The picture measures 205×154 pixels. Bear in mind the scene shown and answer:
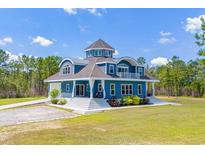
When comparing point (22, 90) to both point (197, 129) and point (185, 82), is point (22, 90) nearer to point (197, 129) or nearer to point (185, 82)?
point (185, 82)

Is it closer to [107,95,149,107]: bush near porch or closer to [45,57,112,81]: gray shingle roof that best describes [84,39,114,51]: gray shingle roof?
[45,57,112,81]: gray shingle roof

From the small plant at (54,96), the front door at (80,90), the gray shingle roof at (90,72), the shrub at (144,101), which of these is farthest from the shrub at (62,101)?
the shrub at (144,101)

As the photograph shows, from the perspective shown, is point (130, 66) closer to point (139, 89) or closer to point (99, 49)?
point (139, 89)

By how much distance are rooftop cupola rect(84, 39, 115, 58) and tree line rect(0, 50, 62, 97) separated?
15.6 m

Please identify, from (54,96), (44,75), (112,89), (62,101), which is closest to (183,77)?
(112,89)

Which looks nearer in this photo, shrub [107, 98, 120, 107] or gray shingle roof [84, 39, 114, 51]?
shrub [107, 98, 120, 107]

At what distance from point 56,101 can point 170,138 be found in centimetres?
1842

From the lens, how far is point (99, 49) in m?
30.6

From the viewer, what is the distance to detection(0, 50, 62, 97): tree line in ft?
145

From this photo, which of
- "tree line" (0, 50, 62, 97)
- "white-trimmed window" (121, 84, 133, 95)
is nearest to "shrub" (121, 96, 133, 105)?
"white-trimmed window" (121, 84, 133, 95)

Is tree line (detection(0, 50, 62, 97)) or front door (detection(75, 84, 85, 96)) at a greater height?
tree line (detection(0, 50, 62, 97))

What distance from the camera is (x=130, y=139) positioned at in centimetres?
956

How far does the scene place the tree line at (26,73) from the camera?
145ft
